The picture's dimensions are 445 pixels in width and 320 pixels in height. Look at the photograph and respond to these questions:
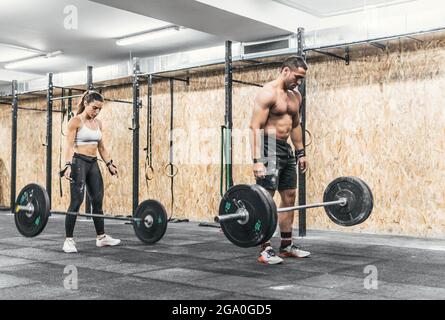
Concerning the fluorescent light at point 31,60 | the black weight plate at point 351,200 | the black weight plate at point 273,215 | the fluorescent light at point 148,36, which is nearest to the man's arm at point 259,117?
the black weight plate at point 273,215

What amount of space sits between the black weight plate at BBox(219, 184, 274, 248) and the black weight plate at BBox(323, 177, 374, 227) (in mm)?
1091

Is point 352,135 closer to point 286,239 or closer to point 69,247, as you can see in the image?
point 286,239

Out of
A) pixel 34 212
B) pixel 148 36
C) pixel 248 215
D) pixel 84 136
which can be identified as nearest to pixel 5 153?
pixel 148 36

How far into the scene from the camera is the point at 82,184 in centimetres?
401

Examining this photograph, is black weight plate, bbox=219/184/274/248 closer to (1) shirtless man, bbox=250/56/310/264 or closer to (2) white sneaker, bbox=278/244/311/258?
(1) shirtless man, bbox=250/56/310/264

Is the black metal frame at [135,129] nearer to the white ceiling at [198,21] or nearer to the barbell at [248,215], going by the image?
the white ceiling at [198,21]

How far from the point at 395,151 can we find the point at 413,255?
1.51 meters

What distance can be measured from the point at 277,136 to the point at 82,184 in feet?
5.05

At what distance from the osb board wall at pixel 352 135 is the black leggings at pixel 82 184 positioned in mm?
2464

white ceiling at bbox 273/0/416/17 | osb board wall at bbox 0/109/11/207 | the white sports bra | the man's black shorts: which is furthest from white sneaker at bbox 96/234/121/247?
osb board wall at bbox 0/109/11/207

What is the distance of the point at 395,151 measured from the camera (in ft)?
16.9

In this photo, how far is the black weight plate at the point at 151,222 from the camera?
414cm
